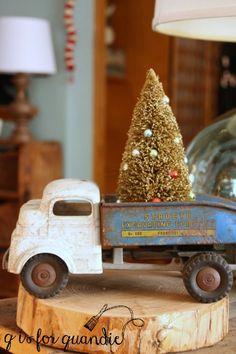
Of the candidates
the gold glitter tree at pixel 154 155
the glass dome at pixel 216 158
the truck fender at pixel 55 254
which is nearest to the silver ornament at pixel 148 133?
the gold glitter tree at pixel 154 155

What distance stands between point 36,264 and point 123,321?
6.8 inches

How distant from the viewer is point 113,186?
4.32 m

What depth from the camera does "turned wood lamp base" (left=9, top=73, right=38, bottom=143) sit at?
333 cm

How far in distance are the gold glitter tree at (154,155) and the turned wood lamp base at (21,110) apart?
7.14 feet

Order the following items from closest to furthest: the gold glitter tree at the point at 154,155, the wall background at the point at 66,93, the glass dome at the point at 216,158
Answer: the gold glitter tree at the point at 154,155 < the glass dome at the point at 216,158 < the wall background at the point at 66,93

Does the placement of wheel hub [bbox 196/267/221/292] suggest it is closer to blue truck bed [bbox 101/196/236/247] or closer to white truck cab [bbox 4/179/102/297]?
blue truck bed [bbox 101/196/236/247]

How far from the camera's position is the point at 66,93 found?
355 centimetres

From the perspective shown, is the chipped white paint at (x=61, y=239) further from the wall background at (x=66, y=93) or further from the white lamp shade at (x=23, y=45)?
the wall background at (x=66, y=93)

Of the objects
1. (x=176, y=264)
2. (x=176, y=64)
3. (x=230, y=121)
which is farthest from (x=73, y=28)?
(x=176, y=264)

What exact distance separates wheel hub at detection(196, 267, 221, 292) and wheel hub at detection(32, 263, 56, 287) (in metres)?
0.23

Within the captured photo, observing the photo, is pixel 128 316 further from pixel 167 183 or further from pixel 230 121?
pixel 230 121

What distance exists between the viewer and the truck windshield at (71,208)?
117 cm

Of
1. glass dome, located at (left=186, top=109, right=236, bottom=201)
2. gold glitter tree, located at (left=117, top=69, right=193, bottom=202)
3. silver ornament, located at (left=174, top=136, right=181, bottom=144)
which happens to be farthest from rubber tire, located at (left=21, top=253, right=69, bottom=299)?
glass dome, located at (left=186, top=109, right=236, bottom=201)

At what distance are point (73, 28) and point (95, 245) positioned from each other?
254 centimetres
